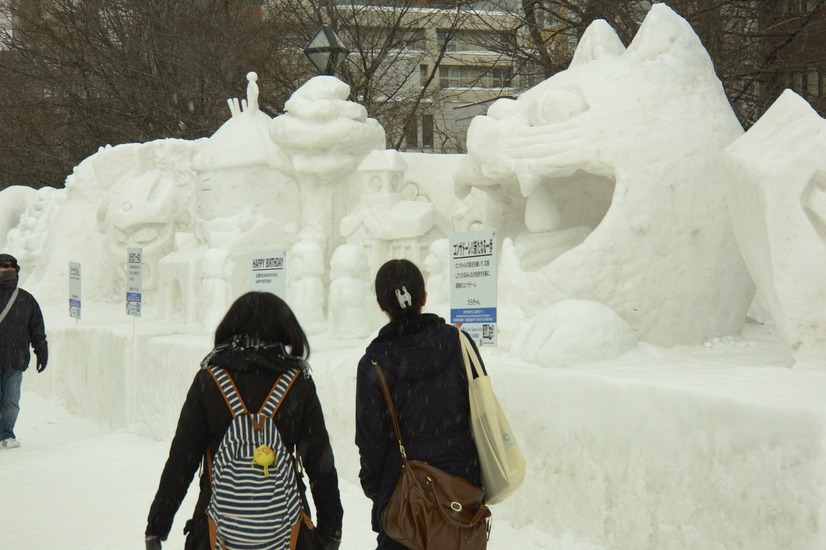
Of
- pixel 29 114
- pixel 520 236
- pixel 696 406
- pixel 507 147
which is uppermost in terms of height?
pixel 29 114

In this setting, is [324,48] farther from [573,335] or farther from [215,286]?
[573,335]

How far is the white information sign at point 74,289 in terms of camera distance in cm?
1286

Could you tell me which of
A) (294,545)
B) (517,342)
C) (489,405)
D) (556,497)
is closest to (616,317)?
(517,342)

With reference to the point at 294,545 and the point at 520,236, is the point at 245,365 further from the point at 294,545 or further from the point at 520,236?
the point at 520,236

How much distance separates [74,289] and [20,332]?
3.45 m

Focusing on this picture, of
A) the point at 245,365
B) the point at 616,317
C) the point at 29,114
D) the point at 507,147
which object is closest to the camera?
the point at 245,365

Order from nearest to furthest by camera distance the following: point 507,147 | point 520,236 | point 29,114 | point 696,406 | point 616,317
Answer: point 696,406
point 616,317
point 507,147
point 520,236
point 29,114

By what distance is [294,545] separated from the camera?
12.3 ft

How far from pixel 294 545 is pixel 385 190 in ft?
21.6

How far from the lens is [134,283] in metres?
11.5

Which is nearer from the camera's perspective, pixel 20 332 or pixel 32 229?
pixel 20 332

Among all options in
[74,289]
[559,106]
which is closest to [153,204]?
[74,289]

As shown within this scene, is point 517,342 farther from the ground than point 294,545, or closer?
farther from the ground

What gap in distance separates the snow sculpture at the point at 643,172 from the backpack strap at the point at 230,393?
3.67 metres
